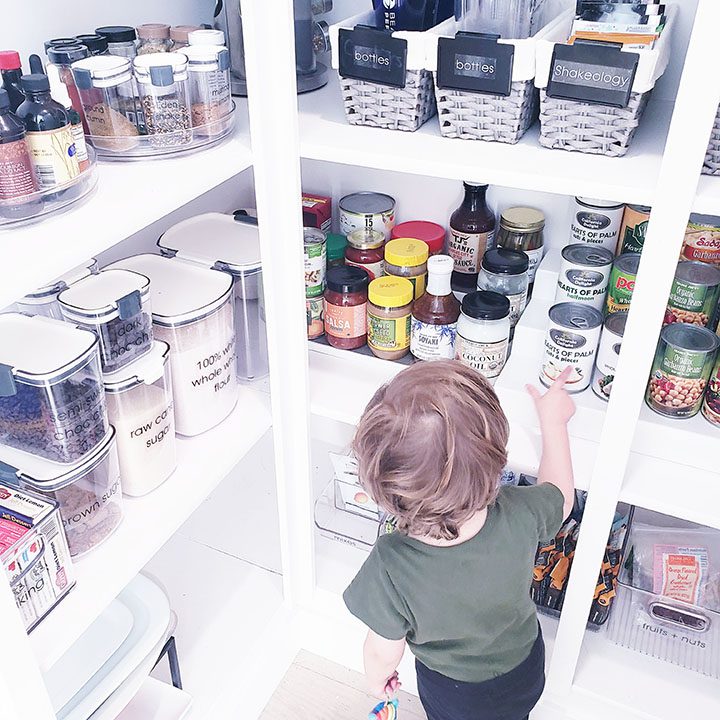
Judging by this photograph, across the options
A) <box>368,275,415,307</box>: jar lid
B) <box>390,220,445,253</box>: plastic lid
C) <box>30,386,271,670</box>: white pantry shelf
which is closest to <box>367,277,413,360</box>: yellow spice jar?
<box>368,275,415,307</box>: jar lid

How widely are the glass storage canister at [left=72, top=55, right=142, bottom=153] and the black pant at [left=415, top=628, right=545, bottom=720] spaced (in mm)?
856

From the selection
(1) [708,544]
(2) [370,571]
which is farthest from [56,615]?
(1) [708,544]

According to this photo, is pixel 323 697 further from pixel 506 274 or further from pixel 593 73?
pixel 593 73

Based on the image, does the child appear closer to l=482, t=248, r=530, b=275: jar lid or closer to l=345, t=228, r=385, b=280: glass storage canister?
l=482, t=248, r=530, b=275: jar lid

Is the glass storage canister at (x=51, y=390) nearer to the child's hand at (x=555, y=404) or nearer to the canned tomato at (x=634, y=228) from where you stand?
the child's hand at (x=555, y=404)

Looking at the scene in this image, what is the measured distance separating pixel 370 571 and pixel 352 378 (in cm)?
38

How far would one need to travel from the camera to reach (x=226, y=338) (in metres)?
1.14

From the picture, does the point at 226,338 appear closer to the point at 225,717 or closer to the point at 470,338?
the point at 470,338

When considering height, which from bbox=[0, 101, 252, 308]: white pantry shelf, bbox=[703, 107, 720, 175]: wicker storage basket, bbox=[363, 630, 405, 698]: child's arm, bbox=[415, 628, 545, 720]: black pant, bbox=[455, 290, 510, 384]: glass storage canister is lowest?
bbox=[415, 628, 545, 720]: black pant

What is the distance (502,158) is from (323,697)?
40.8 inches

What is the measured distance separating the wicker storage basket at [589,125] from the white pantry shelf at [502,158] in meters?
0.01

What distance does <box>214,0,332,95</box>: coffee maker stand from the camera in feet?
3.86

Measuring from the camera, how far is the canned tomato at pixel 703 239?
1052 mm

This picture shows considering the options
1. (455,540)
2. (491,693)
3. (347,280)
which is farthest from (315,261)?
(491,693)
